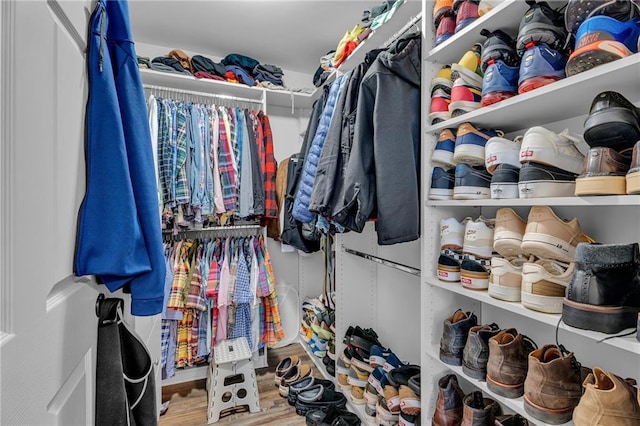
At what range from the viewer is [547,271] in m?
0.82

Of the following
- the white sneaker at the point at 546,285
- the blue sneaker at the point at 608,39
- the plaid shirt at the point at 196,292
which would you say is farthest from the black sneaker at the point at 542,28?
the plaid shirt at the point at 196,292

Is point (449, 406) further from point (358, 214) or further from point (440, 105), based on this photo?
point (440, 105)

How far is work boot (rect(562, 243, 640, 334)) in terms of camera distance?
26.2 inches

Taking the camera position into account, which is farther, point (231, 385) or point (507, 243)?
Result: point (231, 385)

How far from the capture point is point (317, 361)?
2.21 metres

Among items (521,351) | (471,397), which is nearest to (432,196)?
(521,351)

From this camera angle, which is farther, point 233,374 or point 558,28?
point 233,374

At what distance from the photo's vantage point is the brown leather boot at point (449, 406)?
1065 mm

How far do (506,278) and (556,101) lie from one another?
48 cm

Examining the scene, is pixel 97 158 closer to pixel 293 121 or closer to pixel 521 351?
pixel 521 351

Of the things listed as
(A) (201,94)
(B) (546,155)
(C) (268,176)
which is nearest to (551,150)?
(B) (546,155)

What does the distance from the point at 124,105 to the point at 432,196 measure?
36.4 inches

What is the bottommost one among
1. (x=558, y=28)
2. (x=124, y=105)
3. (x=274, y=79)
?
(x=124, y=105)

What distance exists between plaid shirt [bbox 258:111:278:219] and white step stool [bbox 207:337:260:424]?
2.97ft
